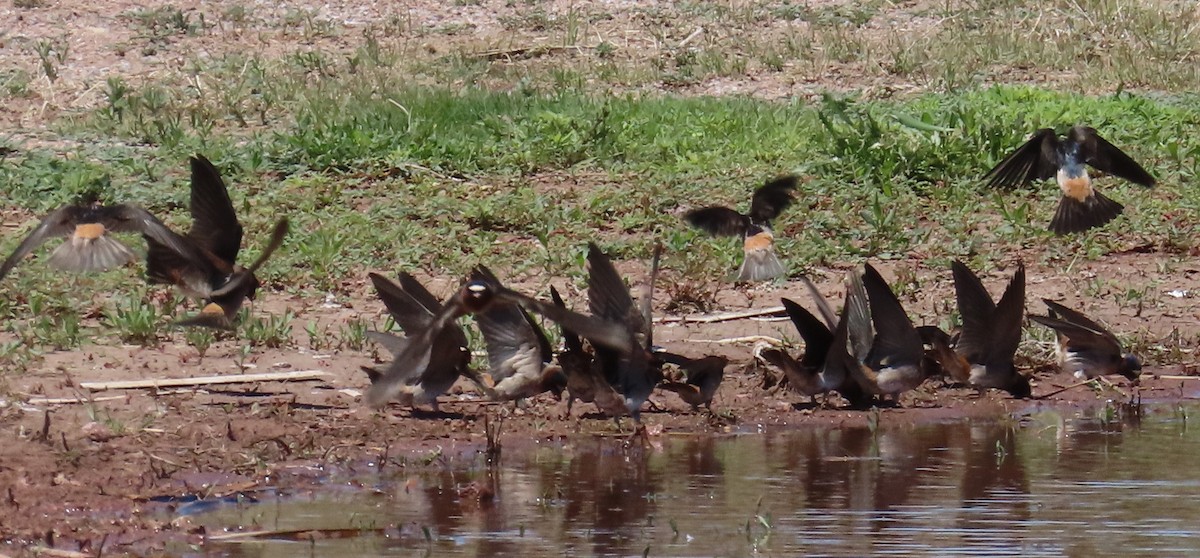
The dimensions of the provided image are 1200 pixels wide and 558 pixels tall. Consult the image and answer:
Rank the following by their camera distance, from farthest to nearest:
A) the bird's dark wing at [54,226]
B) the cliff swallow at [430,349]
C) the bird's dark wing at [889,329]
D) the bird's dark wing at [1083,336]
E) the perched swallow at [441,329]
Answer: the bird's dark wing at [1083,336], the bird's dark wing at [889,329], the bird's dark wing at [54,226], the cliff swallow at [430,349], the perched swallow at [441,329]

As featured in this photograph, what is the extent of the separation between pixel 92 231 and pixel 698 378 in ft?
8.64

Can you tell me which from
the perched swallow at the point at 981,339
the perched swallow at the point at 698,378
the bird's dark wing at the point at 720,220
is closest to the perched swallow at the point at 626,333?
the perched swallow at the point at 698,378

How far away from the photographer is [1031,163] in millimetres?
9773

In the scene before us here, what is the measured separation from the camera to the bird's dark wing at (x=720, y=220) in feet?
30.4

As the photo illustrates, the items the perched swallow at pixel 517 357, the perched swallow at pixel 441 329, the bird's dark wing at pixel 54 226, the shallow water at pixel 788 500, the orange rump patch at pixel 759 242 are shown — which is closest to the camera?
the shallow water at pixel 788 500

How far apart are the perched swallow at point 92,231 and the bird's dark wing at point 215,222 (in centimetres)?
26

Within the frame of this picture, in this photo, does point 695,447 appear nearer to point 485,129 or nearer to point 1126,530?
point 1126,530

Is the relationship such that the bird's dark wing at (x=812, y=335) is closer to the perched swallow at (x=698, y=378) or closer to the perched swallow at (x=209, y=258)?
the perched swallow at (x=698, y=378)

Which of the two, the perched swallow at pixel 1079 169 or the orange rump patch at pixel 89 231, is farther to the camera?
the perched swallow at pixel 1079 169

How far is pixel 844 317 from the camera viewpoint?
7.79m

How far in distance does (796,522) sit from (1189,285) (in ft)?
13.8

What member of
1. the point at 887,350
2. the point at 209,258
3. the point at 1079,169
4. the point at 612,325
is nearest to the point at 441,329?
the point at 612,325

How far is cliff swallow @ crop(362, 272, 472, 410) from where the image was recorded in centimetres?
730

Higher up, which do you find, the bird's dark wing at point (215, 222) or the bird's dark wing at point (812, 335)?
the bird's dark wing at point (215, 222)
